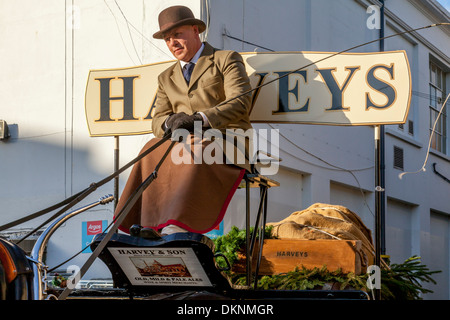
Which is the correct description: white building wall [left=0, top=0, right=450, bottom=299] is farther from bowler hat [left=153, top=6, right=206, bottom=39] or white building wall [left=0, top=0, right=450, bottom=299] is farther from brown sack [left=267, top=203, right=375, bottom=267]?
bowler hat [left=153, top=6, right=206, bottom=39]

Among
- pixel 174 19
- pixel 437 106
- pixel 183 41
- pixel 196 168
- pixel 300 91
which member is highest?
pixel 437 106

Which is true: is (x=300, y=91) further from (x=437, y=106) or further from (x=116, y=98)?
(x=437, y=106)

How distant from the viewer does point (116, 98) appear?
17.0ft

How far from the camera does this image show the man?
3.64 metres

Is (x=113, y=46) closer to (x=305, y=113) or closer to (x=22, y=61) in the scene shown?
(x=22, y=61)

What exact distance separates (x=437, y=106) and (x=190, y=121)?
11.7 m

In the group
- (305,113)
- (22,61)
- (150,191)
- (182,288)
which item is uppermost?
(22,61)

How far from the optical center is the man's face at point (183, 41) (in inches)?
163

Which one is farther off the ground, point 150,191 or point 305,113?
point 305,113

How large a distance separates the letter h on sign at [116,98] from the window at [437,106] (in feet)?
33.5

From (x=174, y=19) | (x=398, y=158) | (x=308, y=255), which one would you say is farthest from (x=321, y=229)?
(x=398, y=158)

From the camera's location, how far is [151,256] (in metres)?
3.42
